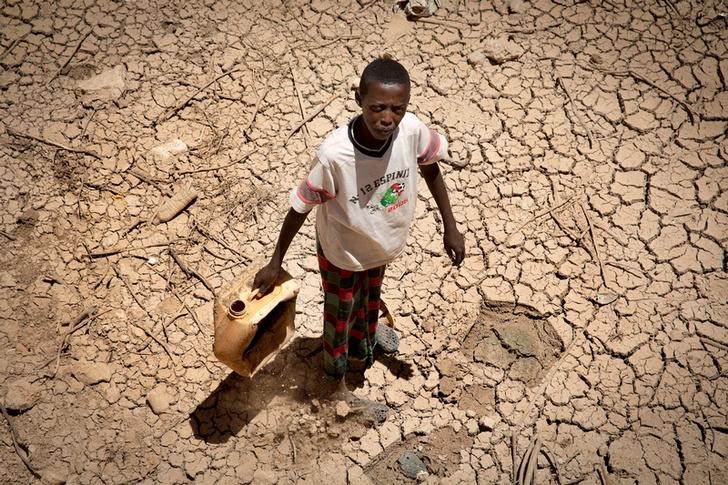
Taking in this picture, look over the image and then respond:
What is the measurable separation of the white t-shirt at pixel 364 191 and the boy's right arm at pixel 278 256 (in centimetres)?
9

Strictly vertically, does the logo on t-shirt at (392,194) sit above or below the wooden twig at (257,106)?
above

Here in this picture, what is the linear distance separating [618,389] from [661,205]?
49.4 inches

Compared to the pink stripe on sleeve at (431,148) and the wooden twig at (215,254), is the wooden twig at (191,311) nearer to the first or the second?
the wooden twig at (215,254)

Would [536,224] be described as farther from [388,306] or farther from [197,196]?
[197,196]

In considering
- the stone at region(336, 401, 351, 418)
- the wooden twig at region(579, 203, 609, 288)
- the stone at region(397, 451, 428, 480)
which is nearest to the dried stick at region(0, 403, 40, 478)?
the stone at region(336, 401, 351, 418)

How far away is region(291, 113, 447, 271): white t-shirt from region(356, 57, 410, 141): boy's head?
11cm

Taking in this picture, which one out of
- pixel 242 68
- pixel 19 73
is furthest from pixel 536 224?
pixel 19 73

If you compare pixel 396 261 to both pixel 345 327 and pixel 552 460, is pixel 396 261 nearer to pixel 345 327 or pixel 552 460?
pixel 345 327

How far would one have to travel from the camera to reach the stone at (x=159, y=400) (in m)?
2.94

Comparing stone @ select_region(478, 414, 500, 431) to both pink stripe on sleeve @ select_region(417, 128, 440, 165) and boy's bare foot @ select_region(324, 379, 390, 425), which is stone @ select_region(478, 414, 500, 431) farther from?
pink stripe on sleeve @ select_region(417, 128, 440, 165)

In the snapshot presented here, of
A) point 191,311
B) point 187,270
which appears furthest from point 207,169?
point 191,311

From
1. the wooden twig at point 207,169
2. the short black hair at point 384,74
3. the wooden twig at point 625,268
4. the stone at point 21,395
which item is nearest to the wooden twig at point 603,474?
the wooden twig at point 625,268

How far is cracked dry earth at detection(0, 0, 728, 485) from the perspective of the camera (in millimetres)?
2869

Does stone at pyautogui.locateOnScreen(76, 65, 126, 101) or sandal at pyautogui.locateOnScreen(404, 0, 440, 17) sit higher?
sandal at pyautogui.locateOnScreen(404, 0, 440, 17)
